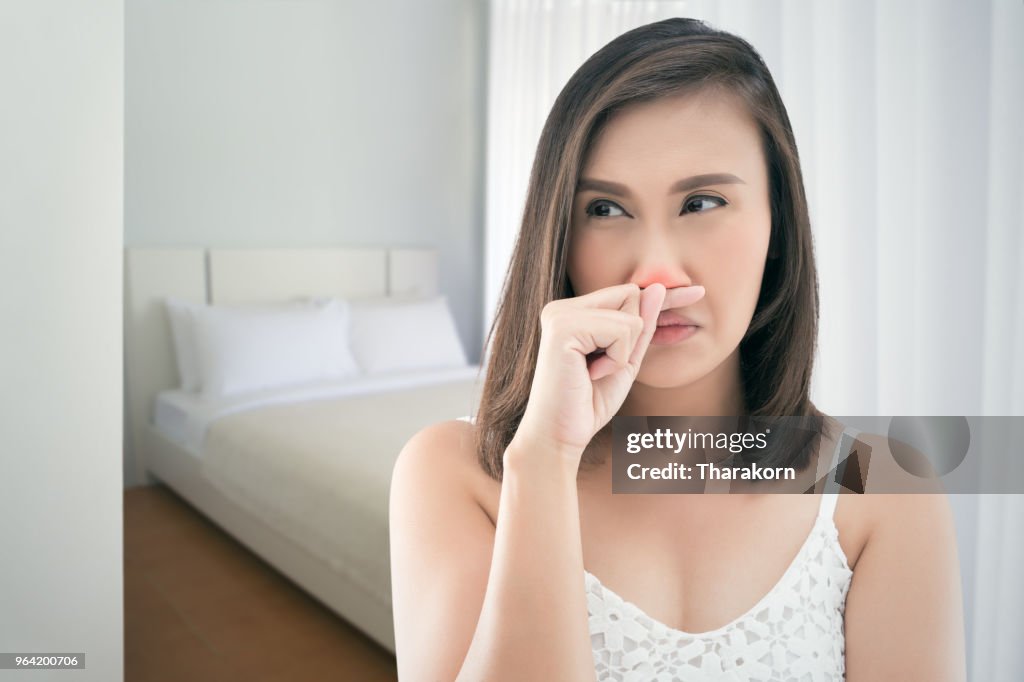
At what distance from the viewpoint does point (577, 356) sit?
0.75 m

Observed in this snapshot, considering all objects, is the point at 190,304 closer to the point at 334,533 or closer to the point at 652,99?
the point at 334,533

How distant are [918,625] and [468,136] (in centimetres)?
409

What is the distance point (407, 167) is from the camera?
4223mm

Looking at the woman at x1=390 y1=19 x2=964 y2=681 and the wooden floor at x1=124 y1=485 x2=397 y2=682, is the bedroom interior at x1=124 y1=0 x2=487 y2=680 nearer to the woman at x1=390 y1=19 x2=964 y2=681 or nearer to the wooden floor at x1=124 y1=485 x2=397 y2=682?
the wooden floor at x1=124 y1=485 x2=397 y2=682

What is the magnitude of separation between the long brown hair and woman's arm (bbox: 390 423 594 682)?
15cm

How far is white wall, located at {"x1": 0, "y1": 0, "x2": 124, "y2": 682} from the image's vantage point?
110 cm

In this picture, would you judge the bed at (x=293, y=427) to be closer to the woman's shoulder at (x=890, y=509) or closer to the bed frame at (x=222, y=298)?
the bed frame at (x=222, y=298)

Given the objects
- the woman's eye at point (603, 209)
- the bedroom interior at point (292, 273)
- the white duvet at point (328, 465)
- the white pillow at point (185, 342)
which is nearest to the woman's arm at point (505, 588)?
the woman's eye at point (603, 209)

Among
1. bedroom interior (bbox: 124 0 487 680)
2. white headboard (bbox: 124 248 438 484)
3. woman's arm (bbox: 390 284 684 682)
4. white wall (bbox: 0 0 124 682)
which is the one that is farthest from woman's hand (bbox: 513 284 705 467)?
white headboard (bbox: 124 248 438 484)

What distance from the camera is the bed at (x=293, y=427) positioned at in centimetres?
206

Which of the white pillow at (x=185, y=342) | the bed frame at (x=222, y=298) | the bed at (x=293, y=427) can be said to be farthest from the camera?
the white pillow at (x=185, y=342)

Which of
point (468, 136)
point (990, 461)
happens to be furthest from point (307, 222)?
point (990, 461)

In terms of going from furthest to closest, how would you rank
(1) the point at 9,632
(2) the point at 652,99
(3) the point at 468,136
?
(3) the point at 468,136, (1) the point at 9,632, (2) the point at 652,99

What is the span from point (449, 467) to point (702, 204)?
1.55ft
